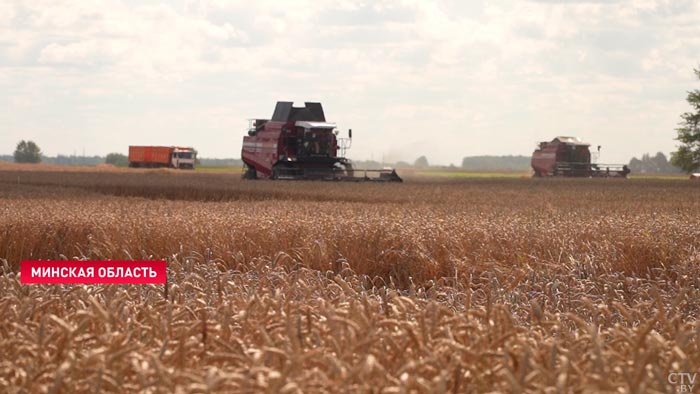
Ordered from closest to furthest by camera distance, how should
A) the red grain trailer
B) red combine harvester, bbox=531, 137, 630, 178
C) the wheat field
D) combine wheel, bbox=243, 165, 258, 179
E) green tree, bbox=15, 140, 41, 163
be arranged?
the wheat field < combine wheel, bbox=243, 165, 258, 179 < red combine harvester, bbox=531, 137, 630, 178 < the red grain trailer < green tree, bbox=15, 140, 41, 163

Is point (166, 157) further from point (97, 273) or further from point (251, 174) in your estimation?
point (97, 273)

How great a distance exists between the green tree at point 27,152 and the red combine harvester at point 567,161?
130 m

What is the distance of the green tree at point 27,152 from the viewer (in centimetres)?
18462

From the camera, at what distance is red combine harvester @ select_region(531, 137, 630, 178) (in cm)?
7088

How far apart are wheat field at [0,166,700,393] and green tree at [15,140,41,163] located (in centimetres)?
17018

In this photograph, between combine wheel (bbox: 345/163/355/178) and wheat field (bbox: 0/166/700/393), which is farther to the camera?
combine wheel (bbox: 345/163/355/178)

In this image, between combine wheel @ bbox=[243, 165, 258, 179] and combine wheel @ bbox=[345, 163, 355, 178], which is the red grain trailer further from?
combine wheel @ bbox=[345, 163, 355, 178]

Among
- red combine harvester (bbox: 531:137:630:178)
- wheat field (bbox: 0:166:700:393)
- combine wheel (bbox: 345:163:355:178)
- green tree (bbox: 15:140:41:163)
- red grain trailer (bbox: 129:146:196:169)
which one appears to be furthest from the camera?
green tree (bbox: 15:140:41:163)

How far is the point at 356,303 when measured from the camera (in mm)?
4848

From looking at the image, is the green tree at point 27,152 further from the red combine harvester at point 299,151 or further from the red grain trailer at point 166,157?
the red combine harvester at point 299,151

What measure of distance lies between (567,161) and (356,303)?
70.1 metres

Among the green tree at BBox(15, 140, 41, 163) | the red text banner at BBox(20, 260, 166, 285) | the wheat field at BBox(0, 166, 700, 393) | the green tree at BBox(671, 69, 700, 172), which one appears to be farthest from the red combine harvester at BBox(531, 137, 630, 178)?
the green tree at BBox(15, 140, 41, 163)

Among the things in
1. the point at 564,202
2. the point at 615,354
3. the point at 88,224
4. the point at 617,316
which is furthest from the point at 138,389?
the point at 564,202

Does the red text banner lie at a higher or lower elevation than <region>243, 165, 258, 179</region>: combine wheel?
higher
